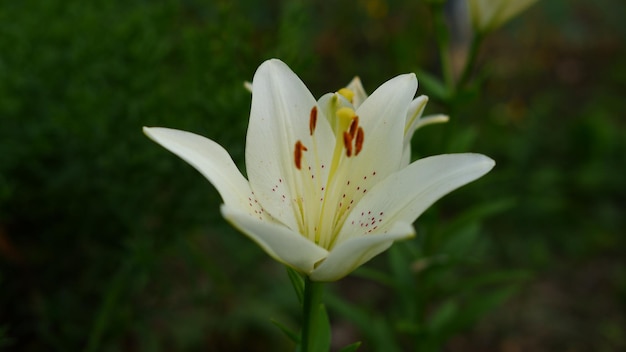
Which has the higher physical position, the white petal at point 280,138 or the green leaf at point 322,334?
the white petal at point 280,138

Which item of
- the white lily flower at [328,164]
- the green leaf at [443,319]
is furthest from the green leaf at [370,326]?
the white lily flower at [328,164]

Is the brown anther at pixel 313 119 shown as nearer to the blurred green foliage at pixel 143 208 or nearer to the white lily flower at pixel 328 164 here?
the white lily flower at pixel 328 164

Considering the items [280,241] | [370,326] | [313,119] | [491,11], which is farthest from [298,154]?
[370,326]

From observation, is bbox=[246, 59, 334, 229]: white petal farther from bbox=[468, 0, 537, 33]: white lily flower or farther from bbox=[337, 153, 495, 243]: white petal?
bbox=[468, 0, 537, 33]: white lily flower

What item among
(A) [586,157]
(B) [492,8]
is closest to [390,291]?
(A) [586,157]

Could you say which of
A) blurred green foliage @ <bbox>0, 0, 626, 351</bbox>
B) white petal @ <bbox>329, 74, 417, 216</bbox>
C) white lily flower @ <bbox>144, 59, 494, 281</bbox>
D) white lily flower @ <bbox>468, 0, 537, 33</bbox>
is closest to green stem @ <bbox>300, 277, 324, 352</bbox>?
white lily flower @ <bbox>144, 59, 494, 281</bbox>

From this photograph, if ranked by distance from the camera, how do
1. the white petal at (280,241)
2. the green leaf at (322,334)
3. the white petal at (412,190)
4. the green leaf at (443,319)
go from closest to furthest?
the white petal at (280,241) → the white petal at (412,190) → the green leaf at (322,334) → the green leaf at (443,319)

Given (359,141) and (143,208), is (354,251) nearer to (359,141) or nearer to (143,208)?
(359,141)
